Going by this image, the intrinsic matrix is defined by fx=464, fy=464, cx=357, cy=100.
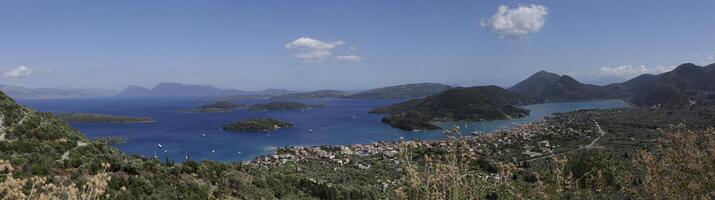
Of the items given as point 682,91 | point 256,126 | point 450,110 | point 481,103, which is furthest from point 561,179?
point 682,91

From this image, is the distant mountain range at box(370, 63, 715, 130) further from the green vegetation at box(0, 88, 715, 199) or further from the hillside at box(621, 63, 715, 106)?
the green vegetation at box(0, 88, 715, 199)

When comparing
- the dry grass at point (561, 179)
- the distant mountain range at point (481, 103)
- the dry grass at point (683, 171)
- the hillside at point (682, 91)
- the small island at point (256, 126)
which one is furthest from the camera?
the hillside at point (682, 91)

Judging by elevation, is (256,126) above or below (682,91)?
below

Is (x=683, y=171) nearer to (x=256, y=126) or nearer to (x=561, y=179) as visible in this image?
(x=561, y=179)

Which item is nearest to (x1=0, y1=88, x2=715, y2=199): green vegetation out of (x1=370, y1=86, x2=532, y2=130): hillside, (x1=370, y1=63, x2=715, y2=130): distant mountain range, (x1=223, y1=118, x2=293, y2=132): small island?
(x1=223, y1=118, x2=293, y2=132): small island

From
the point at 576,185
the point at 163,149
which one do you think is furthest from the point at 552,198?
the point at 163,149

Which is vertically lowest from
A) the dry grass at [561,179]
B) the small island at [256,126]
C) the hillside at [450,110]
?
the small island at [256,126]

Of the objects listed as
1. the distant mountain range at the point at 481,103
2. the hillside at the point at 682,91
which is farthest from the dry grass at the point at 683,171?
the hillside at the point at 682,91

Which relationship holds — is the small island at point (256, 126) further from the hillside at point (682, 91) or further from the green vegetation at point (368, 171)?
the hillside at point (682, 91)

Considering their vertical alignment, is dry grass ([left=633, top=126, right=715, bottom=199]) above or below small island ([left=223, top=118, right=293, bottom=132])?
above
